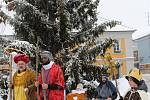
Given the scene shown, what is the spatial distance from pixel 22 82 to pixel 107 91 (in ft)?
10.4

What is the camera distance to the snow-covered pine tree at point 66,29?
12078 mm

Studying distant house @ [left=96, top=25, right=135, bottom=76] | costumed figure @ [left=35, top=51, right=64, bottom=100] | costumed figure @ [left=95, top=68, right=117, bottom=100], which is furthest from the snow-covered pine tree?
distant house @ [left=96, top=25, right=135, bottom=76]

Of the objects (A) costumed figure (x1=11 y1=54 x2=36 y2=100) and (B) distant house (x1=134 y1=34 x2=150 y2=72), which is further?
(B) distant house (x1=134 y1=34 x2=150 y2=72)

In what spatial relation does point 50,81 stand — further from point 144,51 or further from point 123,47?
point 144,51

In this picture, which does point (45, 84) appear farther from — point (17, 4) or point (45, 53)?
point (17, 4)

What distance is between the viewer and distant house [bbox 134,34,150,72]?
194ft

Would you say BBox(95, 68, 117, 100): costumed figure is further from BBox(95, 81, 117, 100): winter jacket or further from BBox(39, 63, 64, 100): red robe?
BBox(39, 63, 64, 100): red robe

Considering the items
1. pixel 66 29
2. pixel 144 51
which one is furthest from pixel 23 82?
pixel 144 51

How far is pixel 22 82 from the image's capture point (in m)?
7.92

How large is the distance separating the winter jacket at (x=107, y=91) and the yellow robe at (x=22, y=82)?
A: 2.99 m

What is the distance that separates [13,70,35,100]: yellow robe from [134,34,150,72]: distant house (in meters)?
51.4

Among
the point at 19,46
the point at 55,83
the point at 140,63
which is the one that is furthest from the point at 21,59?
the point at 140,63

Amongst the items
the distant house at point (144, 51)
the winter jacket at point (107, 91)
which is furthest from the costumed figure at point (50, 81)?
the distant house at point (144, 51)

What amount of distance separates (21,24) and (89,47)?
2084 mm
